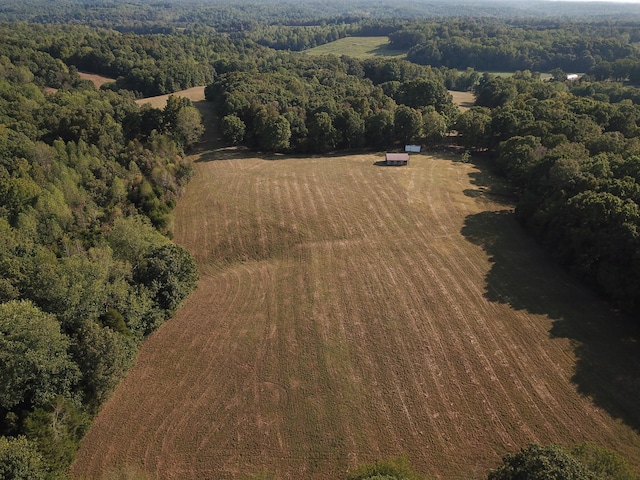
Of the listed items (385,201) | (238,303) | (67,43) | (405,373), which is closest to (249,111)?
(385,201)

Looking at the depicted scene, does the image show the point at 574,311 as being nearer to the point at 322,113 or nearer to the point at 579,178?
the point at 579,178

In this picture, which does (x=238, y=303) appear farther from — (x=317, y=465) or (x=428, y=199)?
(x=428, y=199)

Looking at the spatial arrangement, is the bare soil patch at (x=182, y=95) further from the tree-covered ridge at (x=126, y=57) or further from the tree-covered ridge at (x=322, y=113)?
the tree-covered ridge at (x=322, y=113)

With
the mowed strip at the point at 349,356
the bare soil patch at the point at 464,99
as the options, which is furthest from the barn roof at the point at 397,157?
the bare soil patch at the point at 464,99

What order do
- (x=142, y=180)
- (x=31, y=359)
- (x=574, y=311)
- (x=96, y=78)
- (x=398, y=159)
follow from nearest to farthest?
(x=31, y=359) < (x=574, y=311) < (x=142, y=180) < (x=398, y=159) < (x=96, y=78)

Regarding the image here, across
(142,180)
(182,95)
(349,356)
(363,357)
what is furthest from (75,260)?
(182,95)

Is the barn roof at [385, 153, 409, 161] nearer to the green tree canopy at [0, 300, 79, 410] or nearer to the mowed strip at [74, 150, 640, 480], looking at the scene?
the mowed strip at [74, 150, 640, 480]
